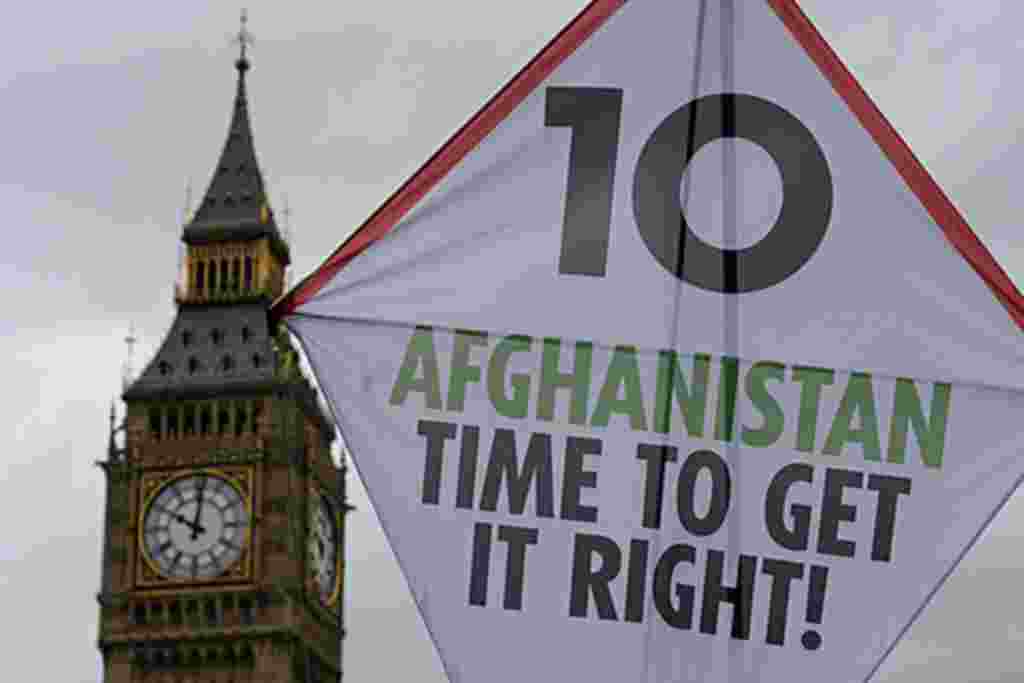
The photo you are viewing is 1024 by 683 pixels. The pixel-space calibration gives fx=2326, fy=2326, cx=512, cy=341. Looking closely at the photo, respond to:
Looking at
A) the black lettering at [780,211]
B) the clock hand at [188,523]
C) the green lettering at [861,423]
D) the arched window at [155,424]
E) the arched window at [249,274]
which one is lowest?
the clock hand at [188,523]

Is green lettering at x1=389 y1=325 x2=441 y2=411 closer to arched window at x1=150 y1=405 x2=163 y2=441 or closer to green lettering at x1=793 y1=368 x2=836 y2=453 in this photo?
green lettering at x1=793 y1=368 x2=836 y2=453

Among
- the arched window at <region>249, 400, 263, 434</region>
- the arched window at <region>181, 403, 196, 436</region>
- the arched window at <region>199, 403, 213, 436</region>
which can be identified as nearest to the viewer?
the arched window at <region>249, 400, 263, 434</region>

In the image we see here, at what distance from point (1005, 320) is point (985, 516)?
70 cm

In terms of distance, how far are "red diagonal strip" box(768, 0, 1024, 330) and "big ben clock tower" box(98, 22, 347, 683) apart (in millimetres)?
90457

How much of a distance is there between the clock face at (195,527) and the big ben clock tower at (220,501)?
6 cm

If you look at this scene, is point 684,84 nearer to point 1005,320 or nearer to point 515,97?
point 515,97

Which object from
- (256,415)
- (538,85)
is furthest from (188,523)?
(538,85)

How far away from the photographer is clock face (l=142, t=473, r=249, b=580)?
9825 centimetres

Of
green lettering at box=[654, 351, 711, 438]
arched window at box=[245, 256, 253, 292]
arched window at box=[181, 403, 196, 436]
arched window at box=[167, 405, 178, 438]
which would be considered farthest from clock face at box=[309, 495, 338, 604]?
green lettering at box=[654, 351, 711, 438]

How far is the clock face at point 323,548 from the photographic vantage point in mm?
101875

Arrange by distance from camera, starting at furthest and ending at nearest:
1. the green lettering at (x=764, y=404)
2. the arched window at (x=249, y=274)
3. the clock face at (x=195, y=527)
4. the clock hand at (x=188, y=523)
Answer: the arched window at (x=249, y=274) → the clock hand at (x=188, y=523) → the clock face at (x=195, y=527) → the green lettering at (x=764, y=404)

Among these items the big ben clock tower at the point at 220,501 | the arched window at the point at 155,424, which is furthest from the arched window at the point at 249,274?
the arched window at the point at 155,424

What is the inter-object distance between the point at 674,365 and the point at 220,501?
9163cm

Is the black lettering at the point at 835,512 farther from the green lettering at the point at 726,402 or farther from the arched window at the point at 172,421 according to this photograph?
the arched window at the point at 172,421
